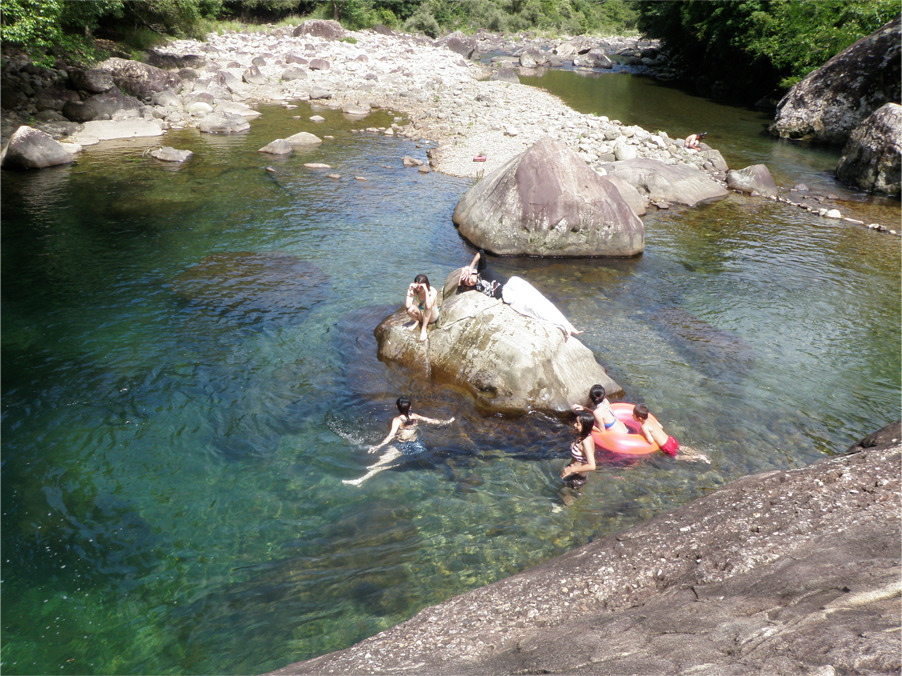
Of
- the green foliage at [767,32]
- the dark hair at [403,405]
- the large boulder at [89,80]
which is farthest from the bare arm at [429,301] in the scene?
the green foliage at [767,32]

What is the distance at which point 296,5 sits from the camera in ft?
190

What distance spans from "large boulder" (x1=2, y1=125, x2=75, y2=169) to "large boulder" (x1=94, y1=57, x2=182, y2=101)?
897 cm

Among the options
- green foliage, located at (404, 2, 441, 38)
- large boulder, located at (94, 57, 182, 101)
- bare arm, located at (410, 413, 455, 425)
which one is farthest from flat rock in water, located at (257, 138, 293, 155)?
green foliage, located at (404, 2, 441, 38)

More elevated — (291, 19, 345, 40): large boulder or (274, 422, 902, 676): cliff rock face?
(291, 19, 345, 40): large boulder

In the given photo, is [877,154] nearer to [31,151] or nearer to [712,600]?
[712,600]

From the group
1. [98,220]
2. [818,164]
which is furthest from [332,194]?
[818,164]

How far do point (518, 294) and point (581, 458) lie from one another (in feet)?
11.5

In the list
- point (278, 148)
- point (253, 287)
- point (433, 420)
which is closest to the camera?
point (433, 420)

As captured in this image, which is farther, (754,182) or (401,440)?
(754,182)

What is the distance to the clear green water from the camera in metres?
6.66

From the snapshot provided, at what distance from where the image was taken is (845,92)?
2831 cm

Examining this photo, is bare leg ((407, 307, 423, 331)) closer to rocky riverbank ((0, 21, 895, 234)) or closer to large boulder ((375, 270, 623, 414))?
large boulder ((375, 270, 623, 414))

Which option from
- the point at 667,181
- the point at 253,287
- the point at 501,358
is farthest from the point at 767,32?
the point at 501,358

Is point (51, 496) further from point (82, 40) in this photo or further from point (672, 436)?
point (82, 40)
